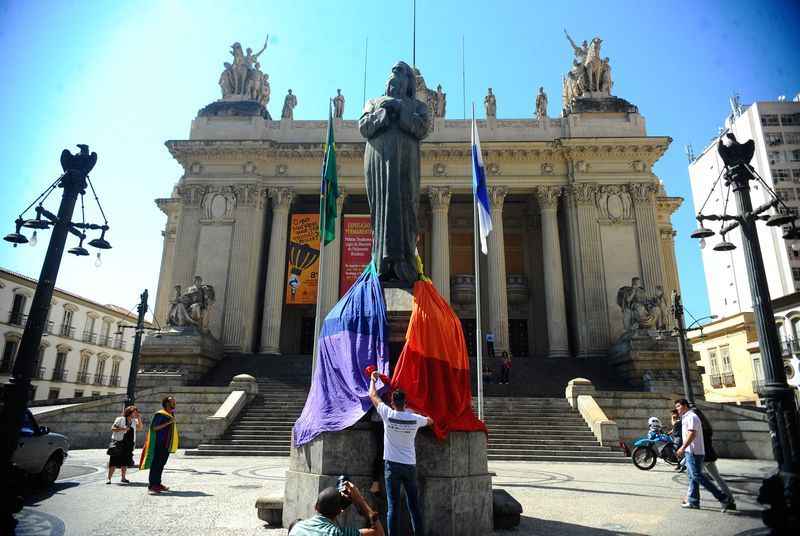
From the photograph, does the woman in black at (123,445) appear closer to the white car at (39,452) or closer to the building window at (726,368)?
the white car at (39,452)

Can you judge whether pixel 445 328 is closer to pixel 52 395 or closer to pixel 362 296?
pixel 362 296

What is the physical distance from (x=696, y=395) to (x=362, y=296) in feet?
63.6

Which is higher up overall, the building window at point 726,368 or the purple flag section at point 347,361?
the building window at point 726,368

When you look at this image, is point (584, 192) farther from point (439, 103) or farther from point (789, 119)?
point (789, 119)

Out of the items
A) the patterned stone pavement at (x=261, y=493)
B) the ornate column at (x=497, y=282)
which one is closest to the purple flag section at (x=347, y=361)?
the patterned stone pavement at (x=261, y=493)

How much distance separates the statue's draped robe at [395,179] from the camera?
23.7 ft

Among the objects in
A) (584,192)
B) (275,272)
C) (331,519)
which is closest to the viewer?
(331,519)

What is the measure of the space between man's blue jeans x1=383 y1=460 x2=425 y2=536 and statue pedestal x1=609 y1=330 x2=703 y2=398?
18889 millimetres

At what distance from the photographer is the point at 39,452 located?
8.52 meters

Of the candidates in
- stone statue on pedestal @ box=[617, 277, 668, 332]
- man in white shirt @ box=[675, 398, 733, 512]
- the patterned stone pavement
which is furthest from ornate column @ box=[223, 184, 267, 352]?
man in white shirt @ box=[675, 398, 733, 512]

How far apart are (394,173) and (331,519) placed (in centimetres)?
506

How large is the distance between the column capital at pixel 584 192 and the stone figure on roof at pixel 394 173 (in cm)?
2313

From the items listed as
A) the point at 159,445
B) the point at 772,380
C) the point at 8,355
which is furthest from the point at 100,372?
the point at 772,380

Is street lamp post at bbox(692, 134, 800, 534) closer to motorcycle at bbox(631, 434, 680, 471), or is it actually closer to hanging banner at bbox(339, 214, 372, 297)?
motorcycle at bbox(631, 434, 680, 471)
